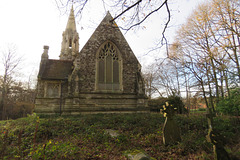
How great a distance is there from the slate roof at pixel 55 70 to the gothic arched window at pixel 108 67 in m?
3.12

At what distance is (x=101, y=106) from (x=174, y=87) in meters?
22.9

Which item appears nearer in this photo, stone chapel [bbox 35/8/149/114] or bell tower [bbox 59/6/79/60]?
stone chapel [bbox 35/8/149/114]

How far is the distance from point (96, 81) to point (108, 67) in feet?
5.99

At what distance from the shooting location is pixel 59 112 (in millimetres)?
12953

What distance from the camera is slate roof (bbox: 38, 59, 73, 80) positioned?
44.9 ft

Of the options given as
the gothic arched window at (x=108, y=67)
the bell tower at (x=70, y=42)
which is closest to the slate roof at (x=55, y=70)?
the gothic arched window at (x=108, y=67)

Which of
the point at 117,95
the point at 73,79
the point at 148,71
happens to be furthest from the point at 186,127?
the point at 148,71

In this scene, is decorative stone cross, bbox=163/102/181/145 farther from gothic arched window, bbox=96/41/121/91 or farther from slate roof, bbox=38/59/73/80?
slate roof, bbox=38/59/73/80

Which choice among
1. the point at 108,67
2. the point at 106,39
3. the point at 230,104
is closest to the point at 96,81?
the point at 108,67

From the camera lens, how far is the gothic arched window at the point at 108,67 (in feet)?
46.5

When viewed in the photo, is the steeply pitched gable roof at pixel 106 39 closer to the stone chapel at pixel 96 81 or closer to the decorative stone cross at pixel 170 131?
the stone chapel at pixel 96 81

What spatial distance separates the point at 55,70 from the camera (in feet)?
48.3

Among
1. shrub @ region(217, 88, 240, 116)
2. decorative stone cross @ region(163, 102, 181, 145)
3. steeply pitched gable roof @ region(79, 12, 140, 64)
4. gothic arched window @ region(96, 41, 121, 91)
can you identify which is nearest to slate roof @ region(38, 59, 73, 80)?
steeply pitched gable roof @ region(79, 12, 140, 64)

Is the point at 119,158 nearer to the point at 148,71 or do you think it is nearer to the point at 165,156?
the point at 165,156
